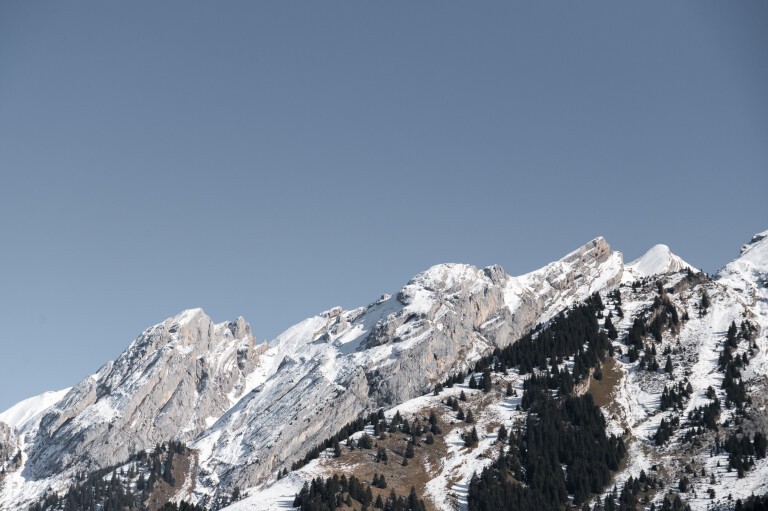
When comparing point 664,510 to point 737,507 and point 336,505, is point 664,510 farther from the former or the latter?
point 336,505

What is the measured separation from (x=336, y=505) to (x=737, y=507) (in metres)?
82.5

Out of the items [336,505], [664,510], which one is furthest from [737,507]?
[336,505]

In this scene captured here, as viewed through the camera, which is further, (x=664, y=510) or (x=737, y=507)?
(x=664, y=510)

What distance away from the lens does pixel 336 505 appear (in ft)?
652

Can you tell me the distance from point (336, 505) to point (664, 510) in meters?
70.6

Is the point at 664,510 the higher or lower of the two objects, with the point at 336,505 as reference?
lower

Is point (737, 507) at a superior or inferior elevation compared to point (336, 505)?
inferior

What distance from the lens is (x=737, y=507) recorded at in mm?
187500

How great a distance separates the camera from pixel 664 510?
19950 centimetres

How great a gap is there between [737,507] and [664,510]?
16835mm
